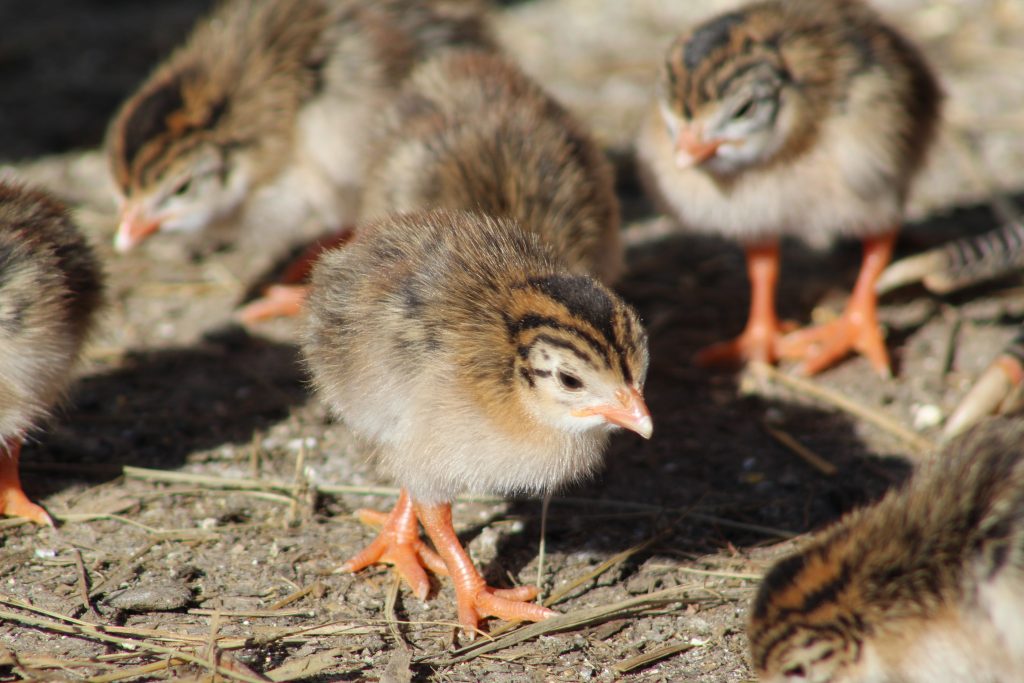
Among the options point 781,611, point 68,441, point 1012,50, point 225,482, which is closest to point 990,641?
point 781,611

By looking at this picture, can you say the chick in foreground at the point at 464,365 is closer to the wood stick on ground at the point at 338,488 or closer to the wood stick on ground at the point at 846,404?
the wood stick on ground at the point at 338,488

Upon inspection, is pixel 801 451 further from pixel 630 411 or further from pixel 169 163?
pixel 169 163

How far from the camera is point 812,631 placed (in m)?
2.75

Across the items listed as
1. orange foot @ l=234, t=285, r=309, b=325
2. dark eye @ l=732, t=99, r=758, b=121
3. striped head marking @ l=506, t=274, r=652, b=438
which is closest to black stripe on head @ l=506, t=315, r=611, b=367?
striped head marking @ l=506, t=274, r=652, b=438

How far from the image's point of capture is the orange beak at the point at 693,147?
15.0ft

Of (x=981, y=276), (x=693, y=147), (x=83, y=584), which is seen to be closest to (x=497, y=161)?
(x=693, y=147)

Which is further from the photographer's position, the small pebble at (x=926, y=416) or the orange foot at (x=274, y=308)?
the orange foot at (x=274, y=308)

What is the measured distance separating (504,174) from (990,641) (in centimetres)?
237

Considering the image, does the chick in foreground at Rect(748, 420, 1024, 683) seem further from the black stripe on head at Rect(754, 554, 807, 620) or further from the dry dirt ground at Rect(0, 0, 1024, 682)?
the dry dirt ground at Rect(0, 0, 1024, 682)

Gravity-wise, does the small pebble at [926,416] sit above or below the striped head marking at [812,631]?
below

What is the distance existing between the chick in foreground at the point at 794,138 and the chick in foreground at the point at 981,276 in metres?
0.26

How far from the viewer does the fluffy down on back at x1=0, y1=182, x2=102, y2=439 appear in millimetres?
3621

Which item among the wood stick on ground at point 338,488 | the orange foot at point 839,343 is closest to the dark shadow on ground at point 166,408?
the wood stick on ground at point 338,488

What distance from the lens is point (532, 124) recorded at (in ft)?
14.5
